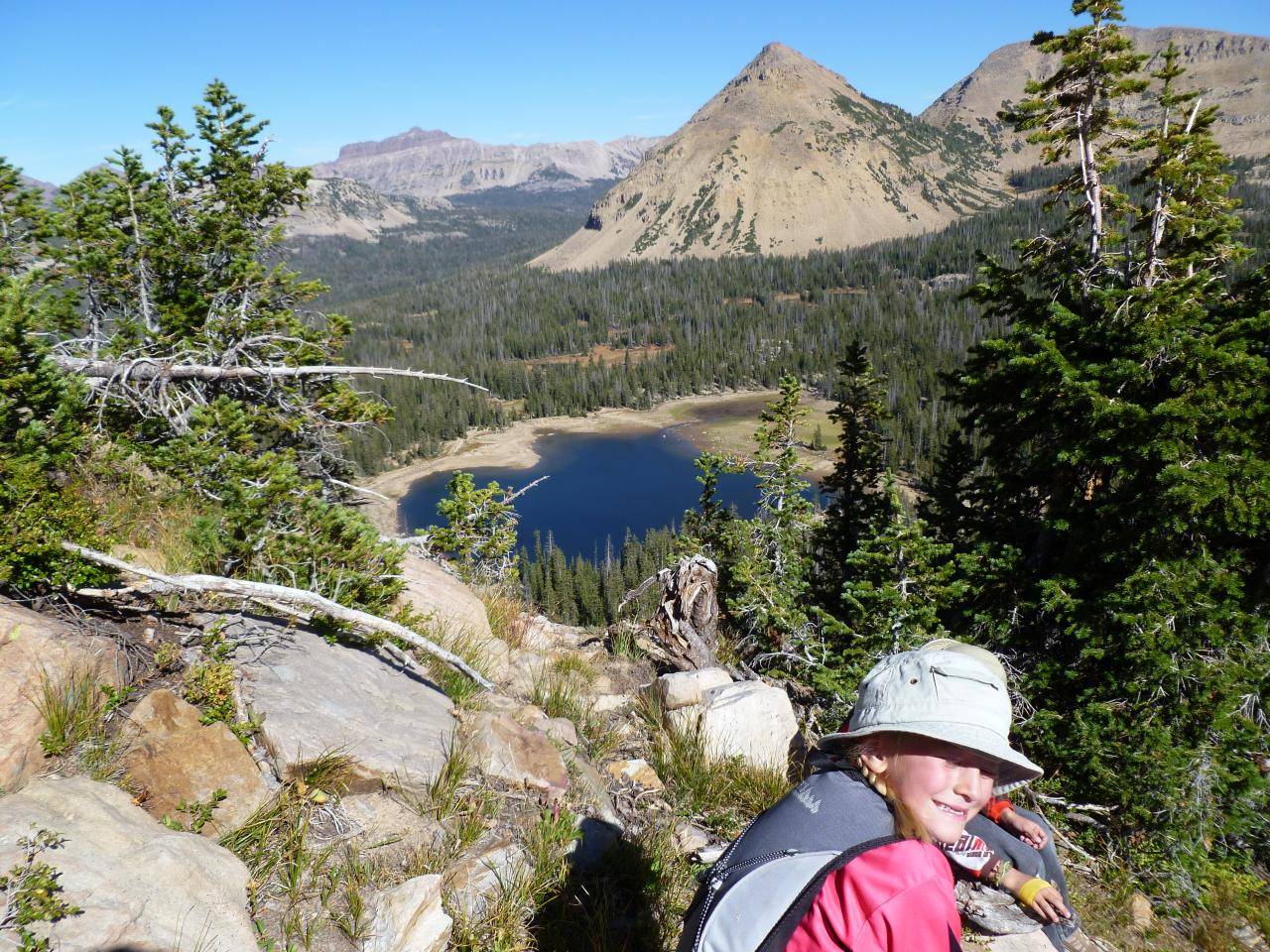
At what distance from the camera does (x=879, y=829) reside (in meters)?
2.15

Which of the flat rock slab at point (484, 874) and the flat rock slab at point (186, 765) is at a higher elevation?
the flat rock slab at point (186, 765)

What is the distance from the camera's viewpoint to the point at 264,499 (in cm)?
670

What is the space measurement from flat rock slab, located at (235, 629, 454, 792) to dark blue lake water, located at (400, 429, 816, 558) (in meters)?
83.9

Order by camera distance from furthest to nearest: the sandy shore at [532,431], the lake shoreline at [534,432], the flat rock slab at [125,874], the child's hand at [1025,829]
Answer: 1. the sandy shore at [532,431]
2. the lake shoreline at [534,432]
3. the child's hand at [1025,829]
4. the flat rock slab at [125,874]

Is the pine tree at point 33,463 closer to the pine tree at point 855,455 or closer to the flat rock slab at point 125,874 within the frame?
the flat rock slab at point 125,874

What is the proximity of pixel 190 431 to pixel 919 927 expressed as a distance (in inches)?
337

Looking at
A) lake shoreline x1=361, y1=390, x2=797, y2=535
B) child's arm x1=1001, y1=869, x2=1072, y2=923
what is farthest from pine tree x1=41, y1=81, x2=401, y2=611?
lake shoreline x1=361, y1=390, x2=797, y2=535

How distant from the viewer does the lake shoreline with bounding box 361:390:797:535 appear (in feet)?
398

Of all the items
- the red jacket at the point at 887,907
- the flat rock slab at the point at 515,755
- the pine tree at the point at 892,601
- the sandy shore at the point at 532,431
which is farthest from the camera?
the sandy shore at the point at 532,431

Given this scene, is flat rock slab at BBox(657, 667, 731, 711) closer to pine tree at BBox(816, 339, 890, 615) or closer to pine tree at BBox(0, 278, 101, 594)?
pine tree at BBox(0, 278, 101, 594)

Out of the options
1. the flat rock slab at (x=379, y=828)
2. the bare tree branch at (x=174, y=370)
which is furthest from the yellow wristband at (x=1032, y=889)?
the bare tree branch at (x=174, y=370)

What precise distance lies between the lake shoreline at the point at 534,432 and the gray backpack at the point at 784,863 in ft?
335

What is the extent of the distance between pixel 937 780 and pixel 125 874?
12.8 ft

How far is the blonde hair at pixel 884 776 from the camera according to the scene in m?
2.27
